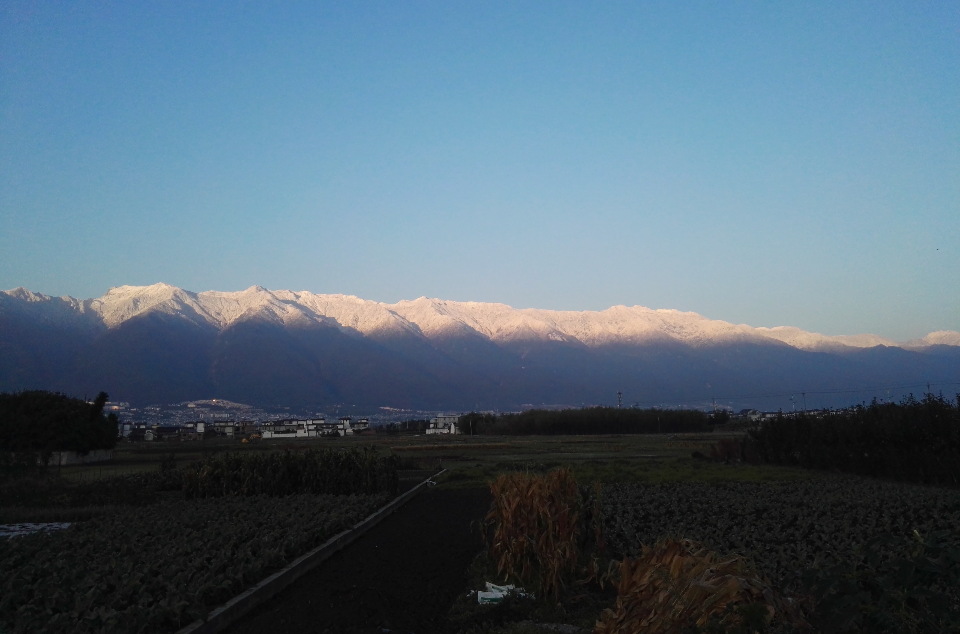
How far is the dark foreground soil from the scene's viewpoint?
26.2 feet

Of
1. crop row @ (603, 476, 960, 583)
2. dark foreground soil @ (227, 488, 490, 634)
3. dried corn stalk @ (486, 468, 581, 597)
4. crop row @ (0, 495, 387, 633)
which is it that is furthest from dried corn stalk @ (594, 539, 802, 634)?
dried corn stalk @ (486, 468, 581, 597)

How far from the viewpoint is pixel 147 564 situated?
900 centimetres

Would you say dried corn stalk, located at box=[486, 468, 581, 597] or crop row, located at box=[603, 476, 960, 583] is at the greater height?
dried corn stalk, located at box=[486, 468, 581, 597]

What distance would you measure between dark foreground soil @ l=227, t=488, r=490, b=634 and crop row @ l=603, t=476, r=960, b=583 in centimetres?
280

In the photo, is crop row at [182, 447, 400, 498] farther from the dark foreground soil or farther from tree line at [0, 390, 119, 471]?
tree line at [0, 390, 119, 471]

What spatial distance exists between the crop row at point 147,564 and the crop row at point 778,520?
5.15 m

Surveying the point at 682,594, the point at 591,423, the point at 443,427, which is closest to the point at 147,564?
the point at 682,594

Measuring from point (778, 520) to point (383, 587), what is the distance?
7.01 m

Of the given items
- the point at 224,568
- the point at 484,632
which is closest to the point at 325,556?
the point at 224,568

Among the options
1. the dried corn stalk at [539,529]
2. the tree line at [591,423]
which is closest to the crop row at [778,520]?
the dried corn stalk at [539,529]

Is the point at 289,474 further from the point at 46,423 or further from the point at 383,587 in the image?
the point at 46,423

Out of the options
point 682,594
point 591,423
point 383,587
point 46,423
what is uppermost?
point 46,423

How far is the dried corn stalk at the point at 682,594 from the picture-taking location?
3484mm

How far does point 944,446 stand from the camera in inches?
940
